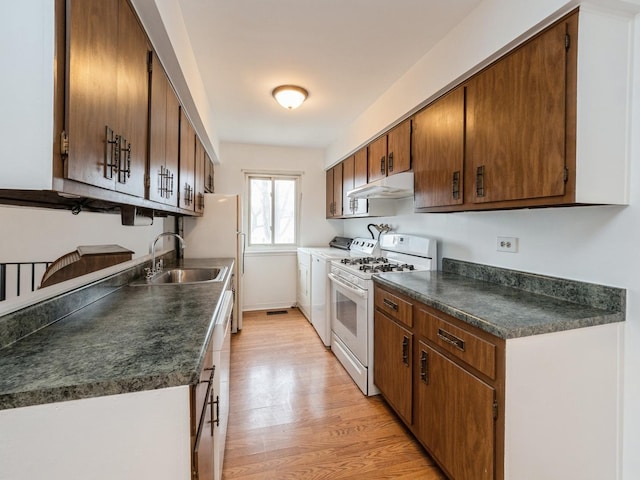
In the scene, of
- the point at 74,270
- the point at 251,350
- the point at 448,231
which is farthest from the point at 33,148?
the point at 251,350

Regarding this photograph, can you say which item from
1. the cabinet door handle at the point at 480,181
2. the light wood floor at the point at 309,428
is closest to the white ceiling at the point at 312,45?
the cabinet door handle at the point at 480,181

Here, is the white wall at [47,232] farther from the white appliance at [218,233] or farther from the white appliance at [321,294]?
the white appliance at [321,294]

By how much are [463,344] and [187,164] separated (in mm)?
2295

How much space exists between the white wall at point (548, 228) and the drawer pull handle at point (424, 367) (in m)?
0.78

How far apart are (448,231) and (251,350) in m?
2.24

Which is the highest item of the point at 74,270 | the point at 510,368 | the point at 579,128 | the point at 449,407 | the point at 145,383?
the point at 579,128

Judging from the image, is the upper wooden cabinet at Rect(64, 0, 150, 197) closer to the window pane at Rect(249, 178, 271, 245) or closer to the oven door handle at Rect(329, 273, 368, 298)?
the oven door handle at Rect(329, 273, 368, 298)

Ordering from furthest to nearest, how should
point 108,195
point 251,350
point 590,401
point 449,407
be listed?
1. point 251,350
2. point 449,407
3. point 590,401
4. point 108,195

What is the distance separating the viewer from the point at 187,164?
96.3 inches

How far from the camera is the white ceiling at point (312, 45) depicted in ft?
5.55

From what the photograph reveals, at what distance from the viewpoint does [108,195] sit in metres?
1.05

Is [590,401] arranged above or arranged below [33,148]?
below

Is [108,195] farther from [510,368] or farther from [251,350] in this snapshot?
[251,350]

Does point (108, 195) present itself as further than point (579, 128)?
No
